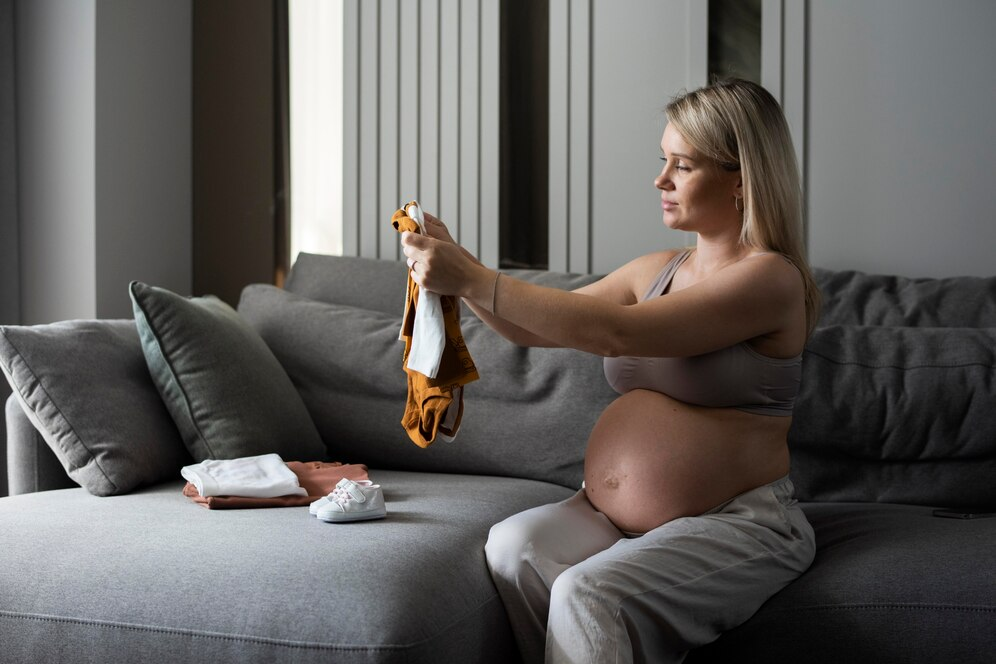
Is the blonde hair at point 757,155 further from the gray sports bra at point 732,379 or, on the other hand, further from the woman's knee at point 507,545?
the woman's knee at point 507,545

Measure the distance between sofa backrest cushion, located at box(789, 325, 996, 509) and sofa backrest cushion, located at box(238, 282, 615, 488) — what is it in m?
0.45

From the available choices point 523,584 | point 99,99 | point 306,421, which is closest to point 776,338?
point 523,584

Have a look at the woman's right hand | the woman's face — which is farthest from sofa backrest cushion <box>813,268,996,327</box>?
the woman's right hand

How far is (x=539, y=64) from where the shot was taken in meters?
2.79

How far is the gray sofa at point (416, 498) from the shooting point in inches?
53.9

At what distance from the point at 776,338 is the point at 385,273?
48.1 inches

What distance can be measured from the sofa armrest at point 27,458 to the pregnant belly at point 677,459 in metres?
1.13

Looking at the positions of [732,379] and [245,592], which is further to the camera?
[732,379]

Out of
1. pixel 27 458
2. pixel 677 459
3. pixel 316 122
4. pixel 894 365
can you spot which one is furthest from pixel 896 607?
pixel 316 122

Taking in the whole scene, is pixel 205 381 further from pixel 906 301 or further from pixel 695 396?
pixel 906 301

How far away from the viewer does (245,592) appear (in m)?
1.36

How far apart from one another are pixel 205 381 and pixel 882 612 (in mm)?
1351

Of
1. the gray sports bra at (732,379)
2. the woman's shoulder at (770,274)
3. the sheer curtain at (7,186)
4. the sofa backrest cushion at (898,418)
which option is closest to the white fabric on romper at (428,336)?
the gray sports bra at (732,379)

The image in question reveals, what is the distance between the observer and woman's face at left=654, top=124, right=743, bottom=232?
1700 millimetres
